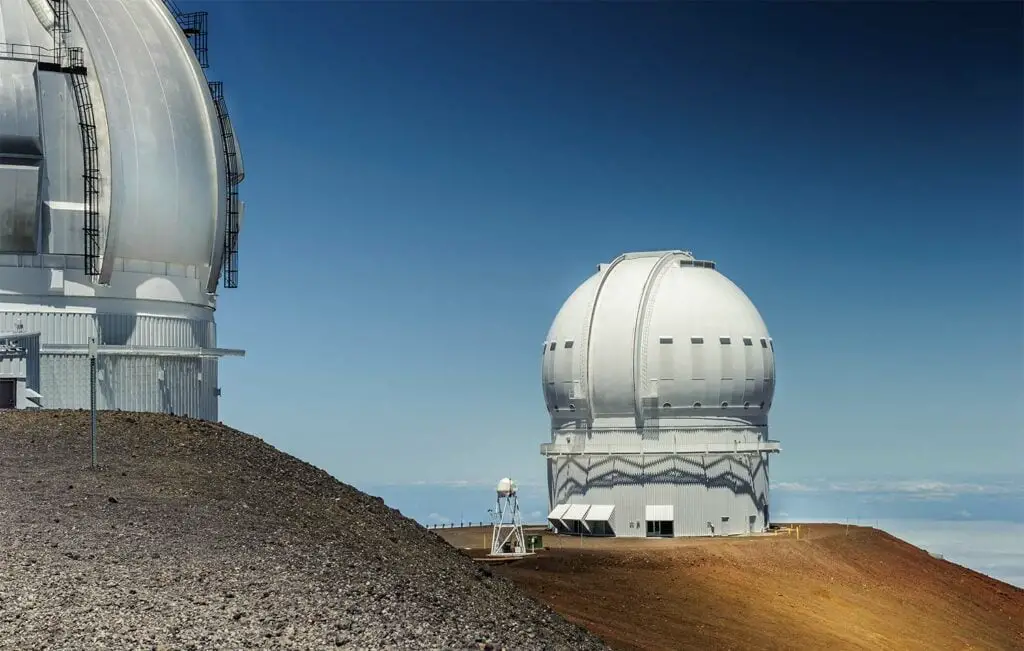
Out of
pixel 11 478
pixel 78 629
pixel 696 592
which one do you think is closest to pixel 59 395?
pixel 11 478

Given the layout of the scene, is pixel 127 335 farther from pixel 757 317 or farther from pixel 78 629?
pixel 757 317

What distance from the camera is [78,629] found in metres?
15.6

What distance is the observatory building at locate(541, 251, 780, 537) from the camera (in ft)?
142

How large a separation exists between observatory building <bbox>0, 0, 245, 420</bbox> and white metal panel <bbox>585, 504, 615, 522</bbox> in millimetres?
17303

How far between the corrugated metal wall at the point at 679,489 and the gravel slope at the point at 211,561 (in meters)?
19.6

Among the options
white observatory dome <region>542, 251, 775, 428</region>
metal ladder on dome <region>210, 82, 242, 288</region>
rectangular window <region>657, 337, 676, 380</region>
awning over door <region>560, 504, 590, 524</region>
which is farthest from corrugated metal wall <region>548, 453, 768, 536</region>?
metal ladder on dome <region>210, 82, 242, 288</region>

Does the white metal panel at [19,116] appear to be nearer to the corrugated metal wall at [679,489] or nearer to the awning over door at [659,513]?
the corrugated metal wall at [679,489]

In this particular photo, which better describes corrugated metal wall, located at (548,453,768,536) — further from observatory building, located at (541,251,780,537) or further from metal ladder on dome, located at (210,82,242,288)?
metal ladder on dome, located at (210,82,242,288)

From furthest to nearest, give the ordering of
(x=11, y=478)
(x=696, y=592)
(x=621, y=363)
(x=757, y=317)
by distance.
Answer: (x=757, y=317), (x=621, y=363), (x=696, y=592), (x=11, y=478)

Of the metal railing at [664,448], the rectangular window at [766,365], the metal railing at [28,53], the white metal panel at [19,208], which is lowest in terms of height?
the metal railing at [664,448]

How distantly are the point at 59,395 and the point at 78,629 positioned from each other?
45.4 feet

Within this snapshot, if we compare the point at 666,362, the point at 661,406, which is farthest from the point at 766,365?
the point at 661,406

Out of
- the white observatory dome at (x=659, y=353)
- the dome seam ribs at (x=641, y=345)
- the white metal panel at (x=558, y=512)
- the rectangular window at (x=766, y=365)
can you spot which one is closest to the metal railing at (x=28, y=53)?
the white observatory dome at (x=659, y=353)

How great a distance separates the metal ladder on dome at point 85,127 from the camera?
28.0 meters
